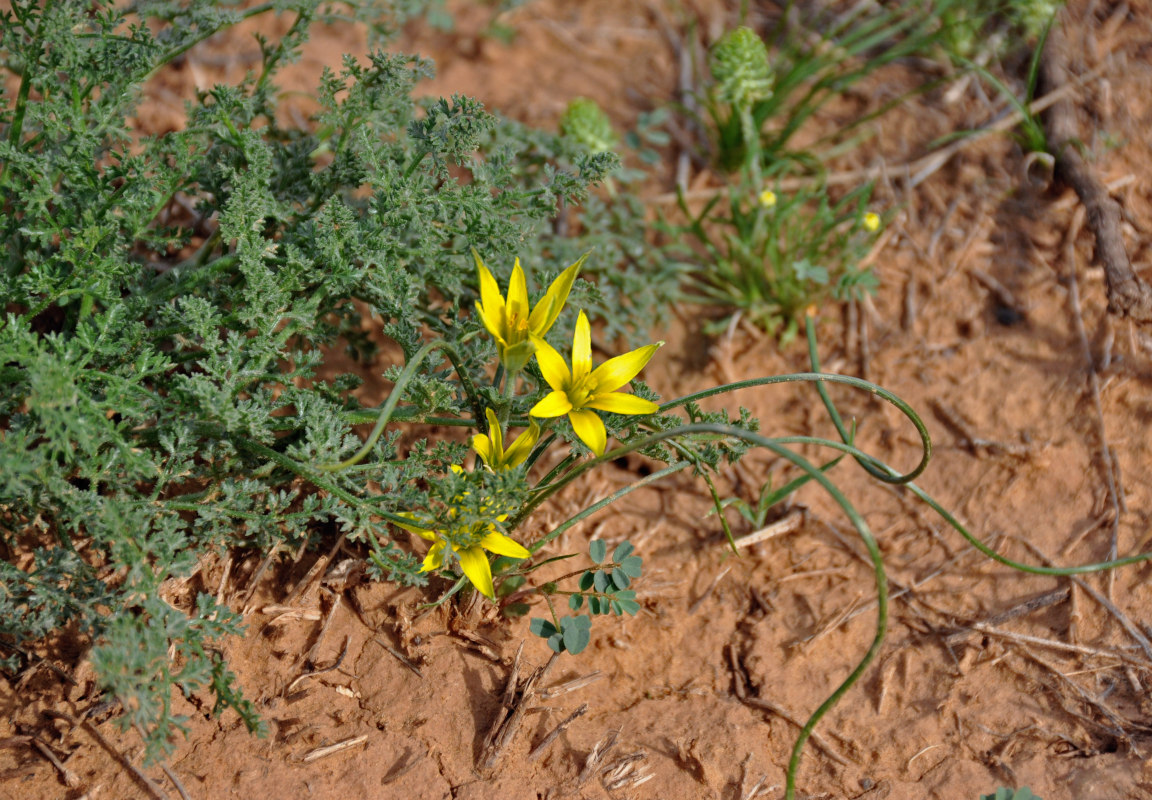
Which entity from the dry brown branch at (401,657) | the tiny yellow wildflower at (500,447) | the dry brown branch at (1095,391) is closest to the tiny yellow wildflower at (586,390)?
the tiny yellow wildflower at (500,447)

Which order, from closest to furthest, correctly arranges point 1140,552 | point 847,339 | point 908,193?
point 1140,552
point 847,339
point 908,193

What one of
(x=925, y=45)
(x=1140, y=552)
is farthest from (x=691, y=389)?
(x=925, y=45)

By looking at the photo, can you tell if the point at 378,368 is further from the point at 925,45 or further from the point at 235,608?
the point at 925,45

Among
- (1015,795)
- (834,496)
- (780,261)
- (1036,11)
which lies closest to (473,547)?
(834,496)

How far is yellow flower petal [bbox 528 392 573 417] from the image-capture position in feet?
6.61

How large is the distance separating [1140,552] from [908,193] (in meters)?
1.71

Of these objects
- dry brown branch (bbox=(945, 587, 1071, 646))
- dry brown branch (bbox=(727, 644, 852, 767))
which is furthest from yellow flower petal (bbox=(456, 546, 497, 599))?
dry brown branch (bbox=(945, 587, 1071, 646))

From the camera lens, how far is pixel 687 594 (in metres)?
2.71

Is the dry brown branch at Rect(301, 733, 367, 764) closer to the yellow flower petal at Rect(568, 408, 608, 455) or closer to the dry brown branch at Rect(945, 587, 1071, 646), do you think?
the yellow flower petal at Rect(568, 408, 608, 455)

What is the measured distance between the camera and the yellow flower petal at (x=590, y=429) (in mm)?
2053

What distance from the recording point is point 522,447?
7.18ft

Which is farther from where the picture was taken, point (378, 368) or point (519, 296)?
point (378, 368)

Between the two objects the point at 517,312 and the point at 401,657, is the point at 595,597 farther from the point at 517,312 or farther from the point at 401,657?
the point at 517,312

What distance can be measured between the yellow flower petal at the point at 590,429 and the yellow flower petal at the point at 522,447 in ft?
0.36
